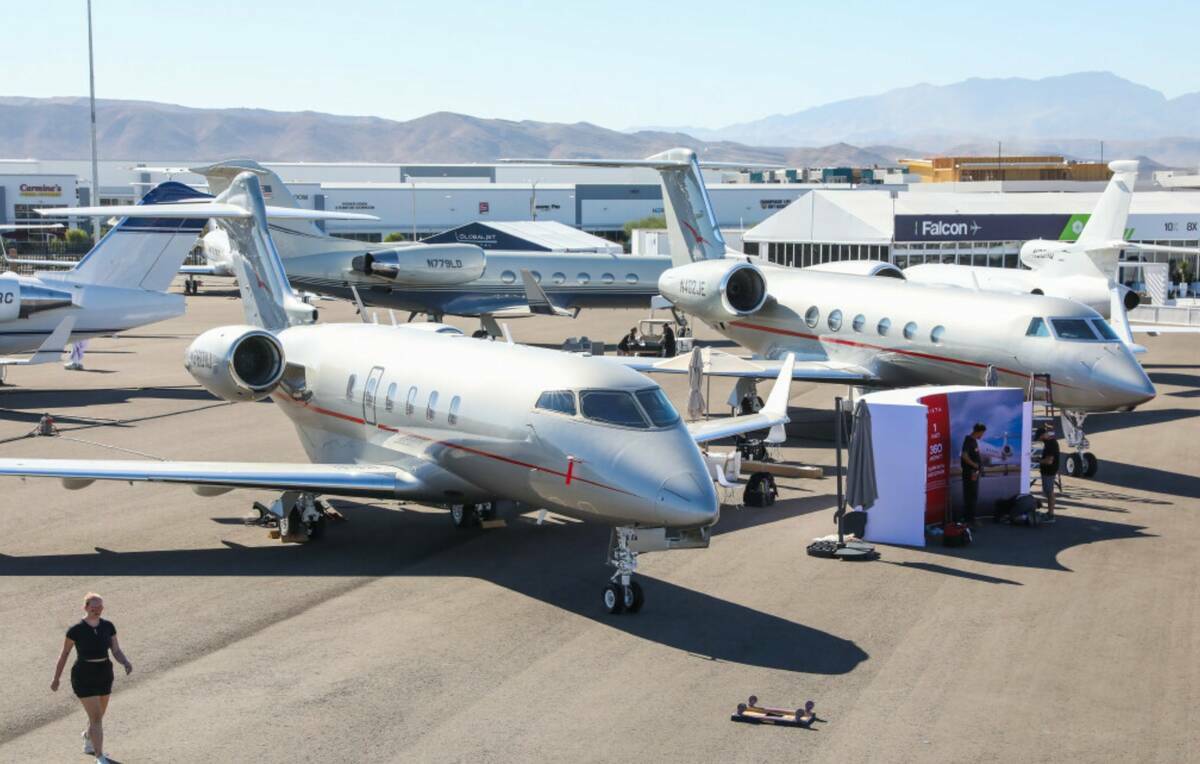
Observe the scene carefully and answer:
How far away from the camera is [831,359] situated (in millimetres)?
29828

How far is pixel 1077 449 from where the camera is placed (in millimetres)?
25625

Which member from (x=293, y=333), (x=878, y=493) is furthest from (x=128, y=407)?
(x=878, y=493)

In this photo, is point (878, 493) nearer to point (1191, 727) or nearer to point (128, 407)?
point (1191, 727)

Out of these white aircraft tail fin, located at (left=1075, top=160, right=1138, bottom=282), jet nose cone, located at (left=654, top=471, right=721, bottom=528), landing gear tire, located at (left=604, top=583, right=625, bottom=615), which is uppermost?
white aircraft tail fin, located at (left=1075, top=160, right=1138, bottom=282)

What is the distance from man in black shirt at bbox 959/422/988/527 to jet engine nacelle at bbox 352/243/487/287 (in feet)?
92.4

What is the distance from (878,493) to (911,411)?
1.29 meters

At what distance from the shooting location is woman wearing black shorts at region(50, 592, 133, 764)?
38.5 ft

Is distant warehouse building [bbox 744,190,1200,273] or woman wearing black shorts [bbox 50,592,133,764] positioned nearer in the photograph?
woman wearing black shorts [bbox 50,592,133,764]

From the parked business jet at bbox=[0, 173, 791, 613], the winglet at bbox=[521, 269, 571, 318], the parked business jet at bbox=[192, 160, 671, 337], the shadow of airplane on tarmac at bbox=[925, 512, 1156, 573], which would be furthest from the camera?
the parked business jet at bbox=[192, 160, 671, 337]

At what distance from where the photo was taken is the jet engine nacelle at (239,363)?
69.6 feet

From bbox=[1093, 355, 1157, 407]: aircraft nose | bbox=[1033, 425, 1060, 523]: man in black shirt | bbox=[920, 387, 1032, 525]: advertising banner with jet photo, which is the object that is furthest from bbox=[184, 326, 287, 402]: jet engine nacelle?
bbox=[1093, 355, 1157, 407]: aircraft nose

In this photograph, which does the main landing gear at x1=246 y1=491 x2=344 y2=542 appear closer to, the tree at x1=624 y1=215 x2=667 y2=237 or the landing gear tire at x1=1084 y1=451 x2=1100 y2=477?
the landing gear tire at x1=1084 y1=451 x2=1100 y2=477

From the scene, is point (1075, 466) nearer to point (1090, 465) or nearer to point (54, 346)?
point (1090, 465)

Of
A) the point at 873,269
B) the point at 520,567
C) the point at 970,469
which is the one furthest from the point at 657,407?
the point at 873,269
